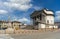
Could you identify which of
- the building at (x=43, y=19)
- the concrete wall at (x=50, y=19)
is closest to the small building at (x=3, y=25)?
the building at (x=43, y=19)

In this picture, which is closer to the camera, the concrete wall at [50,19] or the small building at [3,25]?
the concrete wall at [50,19]

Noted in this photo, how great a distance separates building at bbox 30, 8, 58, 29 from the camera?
192 ft

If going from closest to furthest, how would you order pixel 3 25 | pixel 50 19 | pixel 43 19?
pixel 43 19 → pixel 50 19 → pixel 3 25

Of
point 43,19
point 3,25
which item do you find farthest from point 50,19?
point 3,25

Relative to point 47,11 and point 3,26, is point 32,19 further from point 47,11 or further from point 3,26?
point 3,26

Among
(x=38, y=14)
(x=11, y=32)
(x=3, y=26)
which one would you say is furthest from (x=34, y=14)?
(x=11, y=32)

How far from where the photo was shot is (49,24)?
6153 cm

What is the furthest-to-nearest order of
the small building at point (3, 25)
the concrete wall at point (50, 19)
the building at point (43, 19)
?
the small building at point (3, 25) < the concrete wall at point (50, 19) < the building at point (43, 19)

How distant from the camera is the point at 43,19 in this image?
6094cm

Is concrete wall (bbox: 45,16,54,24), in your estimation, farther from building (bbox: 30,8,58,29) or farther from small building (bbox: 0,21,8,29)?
small building (bbox: 0,21,8,29)

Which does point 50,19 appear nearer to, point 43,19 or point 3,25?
point 43,19

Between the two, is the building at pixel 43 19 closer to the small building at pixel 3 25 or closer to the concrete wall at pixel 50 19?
the concrete wall at pixel 50 19

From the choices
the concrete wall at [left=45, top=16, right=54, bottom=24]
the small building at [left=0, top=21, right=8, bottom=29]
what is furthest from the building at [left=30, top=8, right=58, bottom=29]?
the small building at [left=0, top=21, right=8, bottom=29]

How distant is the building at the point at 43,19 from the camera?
58.7m
